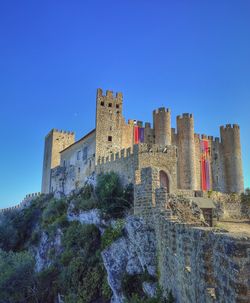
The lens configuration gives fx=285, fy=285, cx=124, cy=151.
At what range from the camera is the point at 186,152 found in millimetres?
34281

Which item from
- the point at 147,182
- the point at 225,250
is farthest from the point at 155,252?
the point at 225,250

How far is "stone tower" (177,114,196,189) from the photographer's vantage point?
1314 inches

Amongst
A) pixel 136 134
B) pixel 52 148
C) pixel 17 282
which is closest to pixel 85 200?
→ pixel 17 282

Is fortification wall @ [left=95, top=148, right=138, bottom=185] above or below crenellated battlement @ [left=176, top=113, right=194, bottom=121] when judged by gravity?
below

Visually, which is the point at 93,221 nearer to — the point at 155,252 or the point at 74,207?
the point at 74,207

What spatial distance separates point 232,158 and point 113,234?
25.7 m

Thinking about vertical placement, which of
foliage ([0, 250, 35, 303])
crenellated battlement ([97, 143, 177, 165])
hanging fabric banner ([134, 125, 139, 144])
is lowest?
foliage ([0, 250, 35, 303])

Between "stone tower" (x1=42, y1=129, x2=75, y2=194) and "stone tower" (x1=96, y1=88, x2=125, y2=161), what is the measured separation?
2245 centimetres

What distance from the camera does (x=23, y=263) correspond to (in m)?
24.7

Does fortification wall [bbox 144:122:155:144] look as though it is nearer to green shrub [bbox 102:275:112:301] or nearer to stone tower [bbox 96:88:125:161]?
stone tower [bbox 96:88:125:161]

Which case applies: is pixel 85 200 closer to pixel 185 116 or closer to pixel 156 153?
pixel 156 153

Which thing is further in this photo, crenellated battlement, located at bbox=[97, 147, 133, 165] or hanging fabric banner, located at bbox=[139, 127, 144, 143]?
hanging fabric banner, located at bbox=[139, 127, 144, 143]

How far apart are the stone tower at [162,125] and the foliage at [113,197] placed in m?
10.3

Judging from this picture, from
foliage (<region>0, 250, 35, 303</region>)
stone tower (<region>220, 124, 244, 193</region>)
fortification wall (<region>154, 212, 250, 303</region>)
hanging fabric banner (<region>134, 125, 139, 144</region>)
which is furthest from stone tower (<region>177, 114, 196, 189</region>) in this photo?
fortification wall (<region>154, 212, 250, 303</region>)
